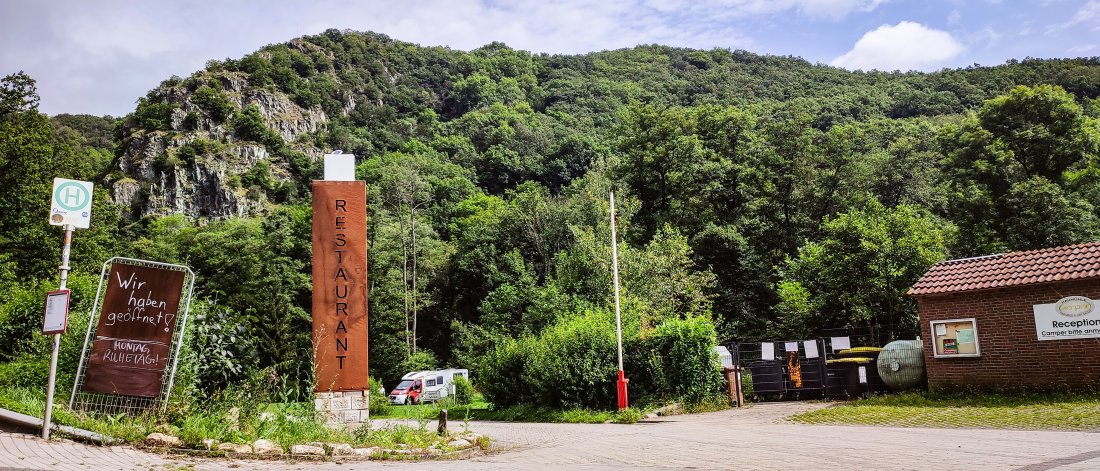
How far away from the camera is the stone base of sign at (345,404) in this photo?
41.5 feet

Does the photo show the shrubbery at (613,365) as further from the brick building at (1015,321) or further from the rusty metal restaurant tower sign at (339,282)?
the rusty metal restaurant tower sign at (339,282)

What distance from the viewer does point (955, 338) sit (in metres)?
18.1

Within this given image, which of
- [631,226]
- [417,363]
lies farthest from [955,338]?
[417,363]

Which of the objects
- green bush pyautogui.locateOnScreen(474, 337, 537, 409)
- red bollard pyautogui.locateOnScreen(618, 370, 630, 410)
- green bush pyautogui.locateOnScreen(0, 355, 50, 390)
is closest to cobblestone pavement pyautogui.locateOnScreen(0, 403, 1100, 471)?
red bollard pyautogui.locateOnScreen(618, 370, 630, 410)

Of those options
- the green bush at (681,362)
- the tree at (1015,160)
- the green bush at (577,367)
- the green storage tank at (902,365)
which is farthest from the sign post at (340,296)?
the tree at (1015,160)

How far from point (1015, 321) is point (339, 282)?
52.9 ft

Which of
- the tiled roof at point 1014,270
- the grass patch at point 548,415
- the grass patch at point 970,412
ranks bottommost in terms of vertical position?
the grass patch at point 548,415

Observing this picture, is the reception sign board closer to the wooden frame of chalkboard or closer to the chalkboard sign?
the wooden frame of chalkboard

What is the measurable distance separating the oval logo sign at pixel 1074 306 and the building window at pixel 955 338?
1872mm

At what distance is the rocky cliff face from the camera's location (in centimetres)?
7962

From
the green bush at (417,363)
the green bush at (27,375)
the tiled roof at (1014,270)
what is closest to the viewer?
the green bush at (27,375)

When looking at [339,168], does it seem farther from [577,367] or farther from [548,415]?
[548,415]

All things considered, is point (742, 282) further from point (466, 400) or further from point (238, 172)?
point (238, 172)

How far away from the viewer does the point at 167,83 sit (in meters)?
100
